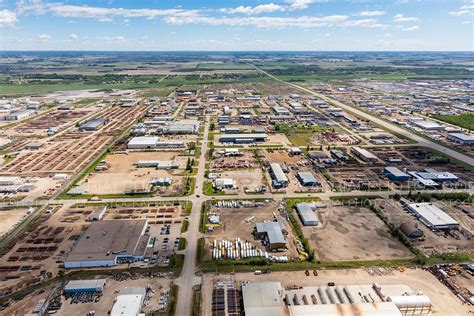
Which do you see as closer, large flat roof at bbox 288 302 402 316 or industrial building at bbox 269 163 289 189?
large flat roof at bbox 288 302 402 316

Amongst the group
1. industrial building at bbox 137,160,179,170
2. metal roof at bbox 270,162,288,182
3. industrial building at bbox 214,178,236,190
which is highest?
industrial building at bbox 137,160,179,170

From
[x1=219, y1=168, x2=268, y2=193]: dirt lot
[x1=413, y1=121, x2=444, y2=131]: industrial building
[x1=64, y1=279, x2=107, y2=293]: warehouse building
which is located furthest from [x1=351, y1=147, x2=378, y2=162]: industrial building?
[x1=64, y1=279, x2=107, y2=293]: warehouse building

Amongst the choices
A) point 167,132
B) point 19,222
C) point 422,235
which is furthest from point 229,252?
point 167,132

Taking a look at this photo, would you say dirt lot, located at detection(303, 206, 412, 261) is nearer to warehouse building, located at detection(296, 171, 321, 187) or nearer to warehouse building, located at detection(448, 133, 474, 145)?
warehouse building, located at detection(296, 171, 321, 187)

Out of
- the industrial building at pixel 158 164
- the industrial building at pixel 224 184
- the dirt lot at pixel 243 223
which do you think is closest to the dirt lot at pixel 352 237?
the dirt lot at pixel 243 223

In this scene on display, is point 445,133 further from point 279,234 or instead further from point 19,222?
→ point 19,222

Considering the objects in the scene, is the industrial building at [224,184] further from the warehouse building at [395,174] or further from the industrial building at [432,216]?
the warehouse building at [395,174]

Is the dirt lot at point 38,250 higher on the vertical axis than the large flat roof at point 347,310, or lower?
higher
